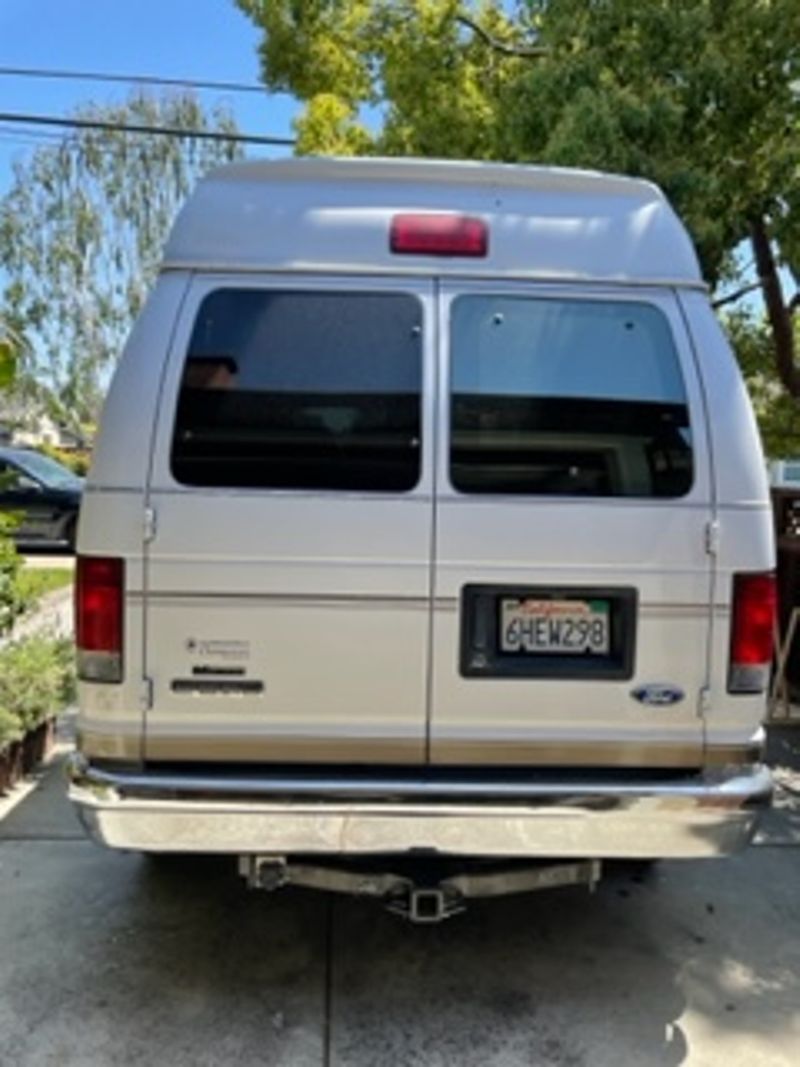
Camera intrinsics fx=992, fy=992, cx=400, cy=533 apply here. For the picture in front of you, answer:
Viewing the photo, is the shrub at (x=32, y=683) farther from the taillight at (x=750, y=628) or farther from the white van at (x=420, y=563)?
the taillight at (x=750, y=628)

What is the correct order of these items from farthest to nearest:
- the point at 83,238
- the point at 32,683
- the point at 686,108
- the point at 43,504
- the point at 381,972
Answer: the point at 83,238 → the point at 43,504 → the point at 686,108 → the point at 32,683 → the point at 381,972

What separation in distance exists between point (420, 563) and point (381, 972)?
1.49 metres

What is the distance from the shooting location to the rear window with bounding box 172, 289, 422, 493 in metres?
2.82

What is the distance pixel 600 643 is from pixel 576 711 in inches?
8.1

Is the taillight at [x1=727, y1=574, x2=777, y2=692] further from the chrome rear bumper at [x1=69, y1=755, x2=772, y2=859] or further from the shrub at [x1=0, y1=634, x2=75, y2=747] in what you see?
the shrub at [x1=0, y1=634, x2=75, y2=747]

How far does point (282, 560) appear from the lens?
276 centimetres

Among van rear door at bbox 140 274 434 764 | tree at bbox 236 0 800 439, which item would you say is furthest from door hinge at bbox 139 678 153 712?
tree at bbox 236 0 800 439

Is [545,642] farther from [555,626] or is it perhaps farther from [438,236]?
[438,236]

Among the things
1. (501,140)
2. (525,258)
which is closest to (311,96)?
(501,140)

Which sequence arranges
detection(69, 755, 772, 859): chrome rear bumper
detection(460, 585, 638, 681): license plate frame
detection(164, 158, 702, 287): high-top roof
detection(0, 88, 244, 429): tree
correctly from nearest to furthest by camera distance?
detection(69, 755, 772, 859): chrome rear bumper < detection(460, 585, 638, 681): license plate frame < detection(164, 158, 702, 287): high-top roof < detection(0, 88, 244, 429): tree

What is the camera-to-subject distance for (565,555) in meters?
2.79

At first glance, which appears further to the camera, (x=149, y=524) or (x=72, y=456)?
(x=72, y=456)

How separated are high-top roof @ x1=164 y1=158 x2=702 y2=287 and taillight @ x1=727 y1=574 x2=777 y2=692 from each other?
0.93 meters

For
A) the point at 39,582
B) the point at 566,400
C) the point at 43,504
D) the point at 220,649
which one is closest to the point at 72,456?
the point at 43,504
